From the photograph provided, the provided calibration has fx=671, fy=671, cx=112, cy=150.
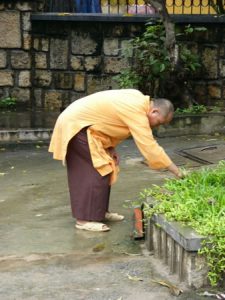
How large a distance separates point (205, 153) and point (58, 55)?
3363mm

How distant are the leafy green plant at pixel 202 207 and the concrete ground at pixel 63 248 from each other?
0.88ft

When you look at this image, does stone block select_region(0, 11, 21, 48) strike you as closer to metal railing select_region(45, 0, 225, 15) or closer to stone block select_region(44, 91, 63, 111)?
metal railing select_region(45, 0, 225, 15)

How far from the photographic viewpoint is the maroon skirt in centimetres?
518

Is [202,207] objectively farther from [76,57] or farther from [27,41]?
[27,41]

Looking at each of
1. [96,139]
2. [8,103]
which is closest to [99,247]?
[96,139]

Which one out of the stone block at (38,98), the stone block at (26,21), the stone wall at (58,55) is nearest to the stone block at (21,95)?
the stone wall at (58,55)

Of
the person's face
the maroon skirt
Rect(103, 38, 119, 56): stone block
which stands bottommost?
the maroon skirt

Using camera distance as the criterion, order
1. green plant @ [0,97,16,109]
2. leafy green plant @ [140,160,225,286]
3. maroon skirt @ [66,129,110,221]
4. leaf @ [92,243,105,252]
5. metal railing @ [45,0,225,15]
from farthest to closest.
A: green plant @ [0,97,16,109] → metal railing @ [45,0,225,15] → maroon skirt @ [66,129,110,221] → leaf @ [92,243,105,252] → leafy green plant @ [140,160,225,286]

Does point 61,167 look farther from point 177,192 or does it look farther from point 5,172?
point 177,192

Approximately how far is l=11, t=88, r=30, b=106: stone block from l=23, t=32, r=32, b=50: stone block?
25.9 inches

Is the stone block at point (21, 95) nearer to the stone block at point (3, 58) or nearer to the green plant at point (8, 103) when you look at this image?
the green plant at point (8, 103)

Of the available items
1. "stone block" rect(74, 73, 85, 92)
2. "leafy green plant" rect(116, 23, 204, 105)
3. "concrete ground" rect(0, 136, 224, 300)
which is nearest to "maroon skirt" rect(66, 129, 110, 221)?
"concrete ground" rect(0, 136, 224, 300)

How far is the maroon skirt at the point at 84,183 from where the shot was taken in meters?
5.18

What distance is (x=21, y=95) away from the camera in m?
10.5
